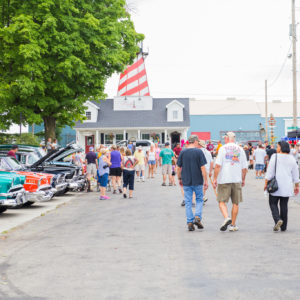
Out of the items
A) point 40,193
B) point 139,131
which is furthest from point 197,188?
point 139,131

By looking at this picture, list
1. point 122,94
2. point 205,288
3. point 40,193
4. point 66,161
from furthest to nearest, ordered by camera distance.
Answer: point 122,94, point 66,161, point 40,193, point 205,288

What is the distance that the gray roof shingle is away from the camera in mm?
61906

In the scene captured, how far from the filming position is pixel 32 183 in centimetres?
1495

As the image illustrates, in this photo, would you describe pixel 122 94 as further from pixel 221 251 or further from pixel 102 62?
pixel 221 251

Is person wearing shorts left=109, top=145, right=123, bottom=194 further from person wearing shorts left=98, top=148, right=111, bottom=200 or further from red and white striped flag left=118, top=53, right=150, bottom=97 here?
red and white striped flag left=118, top=53, right=150, bottom=97

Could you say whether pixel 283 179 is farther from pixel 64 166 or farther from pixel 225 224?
pixel 64 166

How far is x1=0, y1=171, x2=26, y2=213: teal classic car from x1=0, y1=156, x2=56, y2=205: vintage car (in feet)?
3.74

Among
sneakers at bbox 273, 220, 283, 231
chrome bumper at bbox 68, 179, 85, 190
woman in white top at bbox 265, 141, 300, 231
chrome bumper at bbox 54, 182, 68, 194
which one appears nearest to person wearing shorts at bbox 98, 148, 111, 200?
chrome bumper at bbox 54, 182, 68, 194

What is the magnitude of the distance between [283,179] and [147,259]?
3.69 meters

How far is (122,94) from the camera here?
6531cm

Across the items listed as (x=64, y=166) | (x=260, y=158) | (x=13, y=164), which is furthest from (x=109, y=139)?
(x=13, y=164)

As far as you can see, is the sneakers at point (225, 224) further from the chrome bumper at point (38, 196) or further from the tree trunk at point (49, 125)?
the tree trunk at point (49, 125)

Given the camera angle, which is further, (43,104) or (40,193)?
(43,104)

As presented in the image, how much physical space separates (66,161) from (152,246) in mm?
13565
